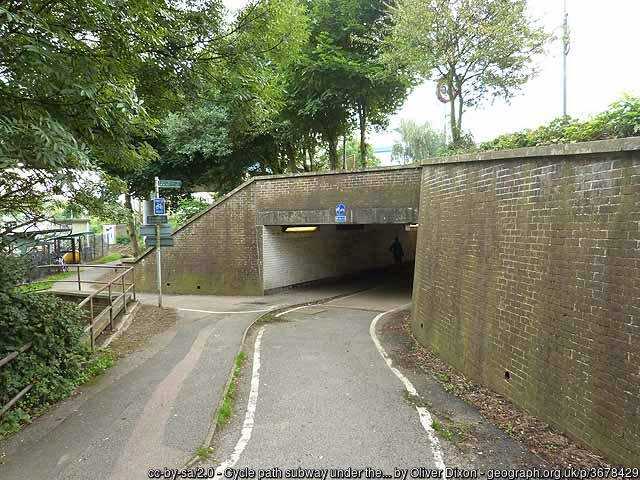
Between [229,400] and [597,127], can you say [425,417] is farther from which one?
[597,127]

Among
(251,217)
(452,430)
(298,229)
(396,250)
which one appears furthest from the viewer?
(396,250)

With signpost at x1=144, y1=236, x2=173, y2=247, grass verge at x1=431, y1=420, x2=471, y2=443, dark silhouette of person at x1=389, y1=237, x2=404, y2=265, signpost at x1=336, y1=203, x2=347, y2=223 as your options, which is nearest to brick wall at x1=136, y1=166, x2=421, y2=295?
signpost at x1=336, y1=203, x2=347, y2=223

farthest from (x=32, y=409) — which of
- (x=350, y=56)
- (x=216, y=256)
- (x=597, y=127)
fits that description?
(x=350, y=56)

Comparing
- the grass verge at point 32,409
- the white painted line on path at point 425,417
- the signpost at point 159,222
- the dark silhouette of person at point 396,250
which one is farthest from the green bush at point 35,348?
the dark silhouette of person at point 396,250

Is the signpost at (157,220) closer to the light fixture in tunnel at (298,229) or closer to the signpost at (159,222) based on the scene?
the signpost at (159,222)

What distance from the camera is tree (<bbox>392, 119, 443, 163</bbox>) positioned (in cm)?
4300

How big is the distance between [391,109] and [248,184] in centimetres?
945

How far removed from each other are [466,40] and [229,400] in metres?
11.5

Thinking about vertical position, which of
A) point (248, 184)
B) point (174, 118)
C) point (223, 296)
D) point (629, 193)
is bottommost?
point (223, 296)

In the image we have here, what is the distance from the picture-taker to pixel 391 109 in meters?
20.8

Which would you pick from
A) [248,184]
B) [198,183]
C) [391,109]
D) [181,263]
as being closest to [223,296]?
[181,263]

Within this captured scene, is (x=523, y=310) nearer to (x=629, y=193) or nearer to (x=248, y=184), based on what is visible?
(x=629, y=193)

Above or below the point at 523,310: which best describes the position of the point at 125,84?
above

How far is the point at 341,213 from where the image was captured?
13508mm
